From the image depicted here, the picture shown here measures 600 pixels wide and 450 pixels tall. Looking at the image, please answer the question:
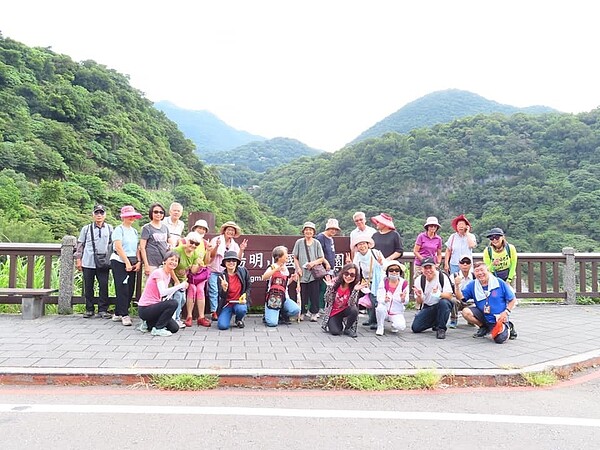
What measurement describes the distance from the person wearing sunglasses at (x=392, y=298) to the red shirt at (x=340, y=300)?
1.64 ft

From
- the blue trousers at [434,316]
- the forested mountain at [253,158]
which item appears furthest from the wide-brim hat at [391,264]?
the forested mountain at [253,158]

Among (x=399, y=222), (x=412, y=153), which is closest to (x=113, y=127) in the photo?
(x=399, y=222)

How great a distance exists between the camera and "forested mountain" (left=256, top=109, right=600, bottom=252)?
4006 cm

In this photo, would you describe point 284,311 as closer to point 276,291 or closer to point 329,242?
point 276,291

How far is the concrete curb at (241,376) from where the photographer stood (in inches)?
163

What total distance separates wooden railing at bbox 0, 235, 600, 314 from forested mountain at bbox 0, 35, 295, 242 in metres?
7.99

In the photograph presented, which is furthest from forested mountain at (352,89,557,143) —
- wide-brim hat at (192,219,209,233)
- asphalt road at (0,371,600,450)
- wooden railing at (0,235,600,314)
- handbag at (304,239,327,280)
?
asphalt road at (0,371,600,450)

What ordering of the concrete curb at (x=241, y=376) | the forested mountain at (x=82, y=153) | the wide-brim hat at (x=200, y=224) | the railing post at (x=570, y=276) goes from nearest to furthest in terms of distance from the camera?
1. the concrete curb at (x=241, y=376)
2. the wide-brim hat at (x=200, y=224)
3. the railing post at (x=570, y=276)
4. the forested mountain at (x=82, y=153)

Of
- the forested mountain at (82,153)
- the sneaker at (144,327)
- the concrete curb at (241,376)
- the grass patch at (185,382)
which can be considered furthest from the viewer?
the forested mountain at (82,153)

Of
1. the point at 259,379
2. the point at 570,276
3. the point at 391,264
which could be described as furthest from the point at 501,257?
the point at 259,379

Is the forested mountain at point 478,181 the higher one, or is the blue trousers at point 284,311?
the forested mountain at point 478,181

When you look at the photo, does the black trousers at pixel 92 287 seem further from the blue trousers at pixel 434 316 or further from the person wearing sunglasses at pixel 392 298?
the blue trousers at pixel 434 316

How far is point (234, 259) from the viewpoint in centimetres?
639

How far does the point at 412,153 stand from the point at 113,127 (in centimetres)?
4270
